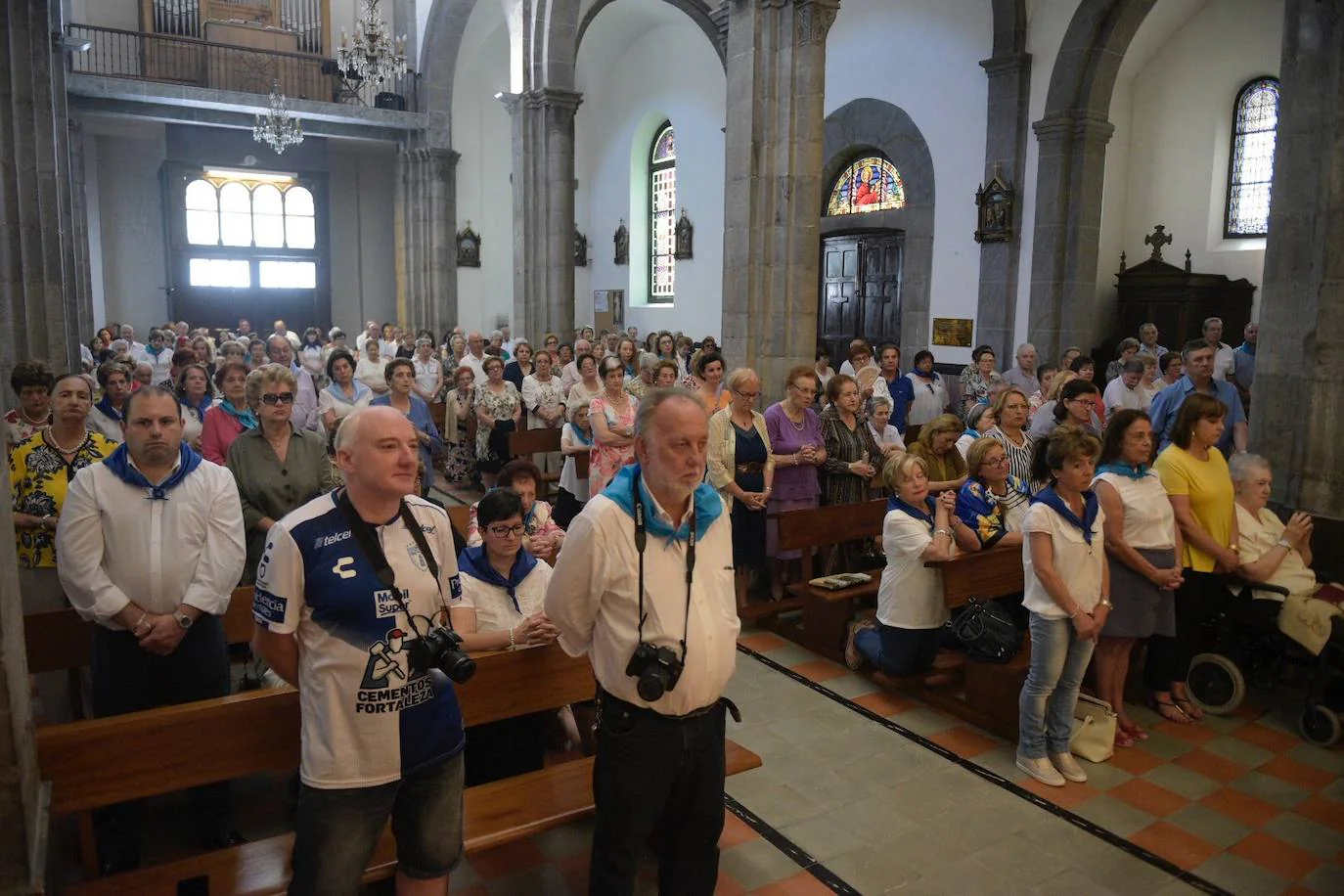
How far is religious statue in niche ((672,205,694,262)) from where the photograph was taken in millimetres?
19109

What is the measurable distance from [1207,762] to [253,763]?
4321 millimetres

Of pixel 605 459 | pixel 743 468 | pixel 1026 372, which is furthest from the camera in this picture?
pixel 1026 372

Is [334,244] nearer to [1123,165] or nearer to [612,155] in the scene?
[612,155]

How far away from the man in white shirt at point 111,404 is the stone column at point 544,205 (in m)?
7.93

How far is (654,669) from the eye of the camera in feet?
8.14

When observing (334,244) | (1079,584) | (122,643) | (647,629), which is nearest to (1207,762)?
(1079,584)

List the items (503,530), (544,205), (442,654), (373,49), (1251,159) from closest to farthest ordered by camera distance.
A: (442,654) < (503,530) < (1251,159) < (544,205) < (373,49)

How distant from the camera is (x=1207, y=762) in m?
4.66

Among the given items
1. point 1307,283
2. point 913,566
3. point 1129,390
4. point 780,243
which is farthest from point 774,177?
point 913,566

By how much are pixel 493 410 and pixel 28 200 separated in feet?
16.5

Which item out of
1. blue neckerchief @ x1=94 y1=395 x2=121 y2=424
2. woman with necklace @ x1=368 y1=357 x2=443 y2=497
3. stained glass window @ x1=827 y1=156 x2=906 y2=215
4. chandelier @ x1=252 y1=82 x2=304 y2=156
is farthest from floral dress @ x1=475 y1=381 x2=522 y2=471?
chandelier @ x1=252 y1=82 x2=304 y2=156

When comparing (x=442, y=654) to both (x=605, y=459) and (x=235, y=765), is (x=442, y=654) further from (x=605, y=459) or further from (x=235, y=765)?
(x=605, y=459)

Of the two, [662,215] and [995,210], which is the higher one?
[662,215]

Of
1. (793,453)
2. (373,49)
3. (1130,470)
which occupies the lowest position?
(793,453)
